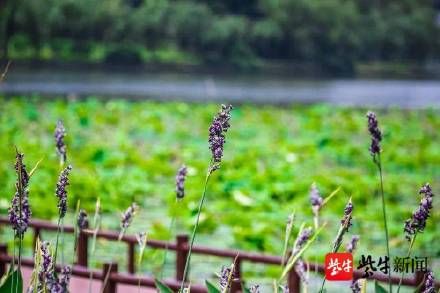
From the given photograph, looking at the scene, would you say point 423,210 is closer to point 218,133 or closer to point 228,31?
point 218,133

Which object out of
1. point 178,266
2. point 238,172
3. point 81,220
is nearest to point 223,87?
point 238,172

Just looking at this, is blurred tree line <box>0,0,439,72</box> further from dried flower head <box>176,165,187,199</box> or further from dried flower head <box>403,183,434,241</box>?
dried flower head <box>403,183,434,241</box>

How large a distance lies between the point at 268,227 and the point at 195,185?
131 centimetres

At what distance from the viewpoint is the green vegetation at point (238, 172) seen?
16.4 feet

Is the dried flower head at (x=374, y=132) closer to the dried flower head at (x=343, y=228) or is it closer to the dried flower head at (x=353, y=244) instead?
the dried flower head at (x=343, y=228)

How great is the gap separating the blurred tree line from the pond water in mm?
431

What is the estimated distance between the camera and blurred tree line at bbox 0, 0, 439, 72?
21109 millimetres

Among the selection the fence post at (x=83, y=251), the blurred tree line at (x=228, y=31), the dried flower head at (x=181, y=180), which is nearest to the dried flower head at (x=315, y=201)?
the dried flower head at (x=181, y=180)

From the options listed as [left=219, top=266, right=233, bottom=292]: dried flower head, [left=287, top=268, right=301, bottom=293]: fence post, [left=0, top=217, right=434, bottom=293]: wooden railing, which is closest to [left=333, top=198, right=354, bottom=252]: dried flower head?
[left=219, top=266, right=233, bottom=292]: dried flower head

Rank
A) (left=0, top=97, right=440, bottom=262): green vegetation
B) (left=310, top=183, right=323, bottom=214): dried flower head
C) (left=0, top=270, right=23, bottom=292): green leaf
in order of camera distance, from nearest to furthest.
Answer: (left=0, top=270, right=23, bottom=292): green leaf, (left=310, top=183, right=323, bottom=214): dried flower head, (left=0, top=97, right=440, bottom=262): green vegetation

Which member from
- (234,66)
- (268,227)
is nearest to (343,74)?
(234,66)

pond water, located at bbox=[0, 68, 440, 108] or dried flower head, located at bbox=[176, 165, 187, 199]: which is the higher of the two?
pond water, located at bbox=[0, 68, 440, 108]

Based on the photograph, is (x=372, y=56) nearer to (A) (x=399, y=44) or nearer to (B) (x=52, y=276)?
(A) (x=399, y=44)

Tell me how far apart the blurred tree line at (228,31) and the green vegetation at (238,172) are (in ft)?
30.4
